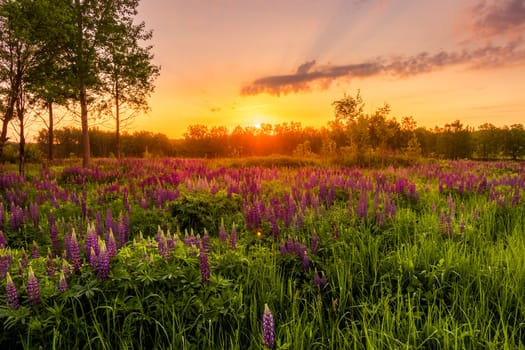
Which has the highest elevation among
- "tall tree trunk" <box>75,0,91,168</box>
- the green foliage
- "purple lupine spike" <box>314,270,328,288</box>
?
"tall tree trunk" <box>75,0,91,168</box>

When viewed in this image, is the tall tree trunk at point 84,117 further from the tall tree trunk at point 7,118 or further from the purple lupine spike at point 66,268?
the purple lupine spike at point 66,268

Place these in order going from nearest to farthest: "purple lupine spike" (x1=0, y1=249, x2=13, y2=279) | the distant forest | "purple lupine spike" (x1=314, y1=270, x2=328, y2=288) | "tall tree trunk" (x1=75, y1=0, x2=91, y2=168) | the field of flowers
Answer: the field of flowers
"purple lupine spike" (x1=0, y1=249, x2=13, y2=279)
"purple lupine spike" (x1=314, y1=270, x2=328, y2=288)
"tall tree trunk" (x1=75, y1=0, x2=91, y2=168)
the distant forest

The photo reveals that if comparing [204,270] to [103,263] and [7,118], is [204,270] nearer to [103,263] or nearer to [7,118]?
[103,263]

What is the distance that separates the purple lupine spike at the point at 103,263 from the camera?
2.81m

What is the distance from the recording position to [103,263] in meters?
2.83

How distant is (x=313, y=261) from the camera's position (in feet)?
12.9

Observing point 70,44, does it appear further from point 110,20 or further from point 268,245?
point 268,245

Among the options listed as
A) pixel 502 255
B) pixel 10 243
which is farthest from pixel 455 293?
pixel 10 243

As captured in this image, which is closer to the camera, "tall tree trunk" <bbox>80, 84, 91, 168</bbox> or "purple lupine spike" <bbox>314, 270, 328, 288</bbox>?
"purple lupine spike" <bbox>314, 270, 328, 288</bbox>

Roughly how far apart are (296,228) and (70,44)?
17.8m

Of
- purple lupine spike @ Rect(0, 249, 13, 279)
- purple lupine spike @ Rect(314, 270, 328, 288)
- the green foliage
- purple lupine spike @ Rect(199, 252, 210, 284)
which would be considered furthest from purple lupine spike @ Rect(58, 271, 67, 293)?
the green foliage

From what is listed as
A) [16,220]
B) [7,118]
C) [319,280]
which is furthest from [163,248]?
[7,118]

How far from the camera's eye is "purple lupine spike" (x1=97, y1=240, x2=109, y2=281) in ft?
9.21

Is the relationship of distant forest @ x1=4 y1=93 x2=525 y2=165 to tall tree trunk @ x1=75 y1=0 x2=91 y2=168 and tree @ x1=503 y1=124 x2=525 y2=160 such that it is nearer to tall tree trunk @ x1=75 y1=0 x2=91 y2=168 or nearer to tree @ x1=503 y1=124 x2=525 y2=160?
tree @ x1=503 y1=124 x2=525 y2=160
